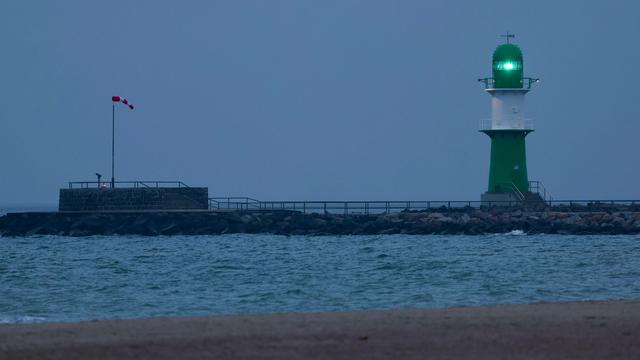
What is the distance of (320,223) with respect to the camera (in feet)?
163

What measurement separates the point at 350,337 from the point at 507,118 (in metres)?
35.7

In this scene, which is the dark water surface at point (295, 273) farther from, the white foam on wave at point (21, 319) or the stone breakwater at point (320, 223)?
the stone breakwater at point (320, 223)

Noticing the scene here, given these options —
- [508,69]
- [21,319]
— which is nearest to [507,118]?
[508,69]

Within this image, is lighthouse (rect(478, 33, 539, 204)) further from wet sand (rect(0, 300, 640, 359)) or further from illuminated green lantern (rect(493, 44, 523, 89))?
wet sand (rect(0, 300, 640, 359))

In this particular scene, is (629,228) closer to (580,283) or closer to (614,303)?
(580,283)

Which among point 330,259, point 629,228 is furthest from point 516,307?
point 629,228

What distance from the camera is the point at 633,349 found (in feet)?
36.8

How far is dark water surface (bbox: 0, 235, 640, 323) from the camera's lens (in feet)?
72.5

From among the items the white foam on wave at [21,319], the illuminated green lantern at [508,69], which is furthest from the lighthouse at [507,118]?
the white foam on wave at [21,319]

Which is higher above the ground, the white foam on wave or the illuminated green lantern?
the illuminated green lantern

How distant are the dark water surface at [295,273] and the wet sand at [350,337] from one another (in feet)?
19.4

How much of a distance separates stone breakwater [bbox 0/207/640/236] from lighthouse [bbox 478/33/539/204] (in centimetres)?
168

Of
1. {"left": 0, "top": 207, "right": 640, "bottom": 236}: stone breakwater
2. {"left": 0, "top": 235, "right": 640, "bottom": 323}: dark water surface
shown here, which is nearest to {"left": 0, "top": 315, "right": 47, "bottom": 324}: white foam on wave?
{"left": 0, "top": 235, "right": 640, "bottom": 323}: dark water surface

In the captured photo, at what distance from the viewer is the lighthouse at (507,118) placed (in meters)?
47.1
